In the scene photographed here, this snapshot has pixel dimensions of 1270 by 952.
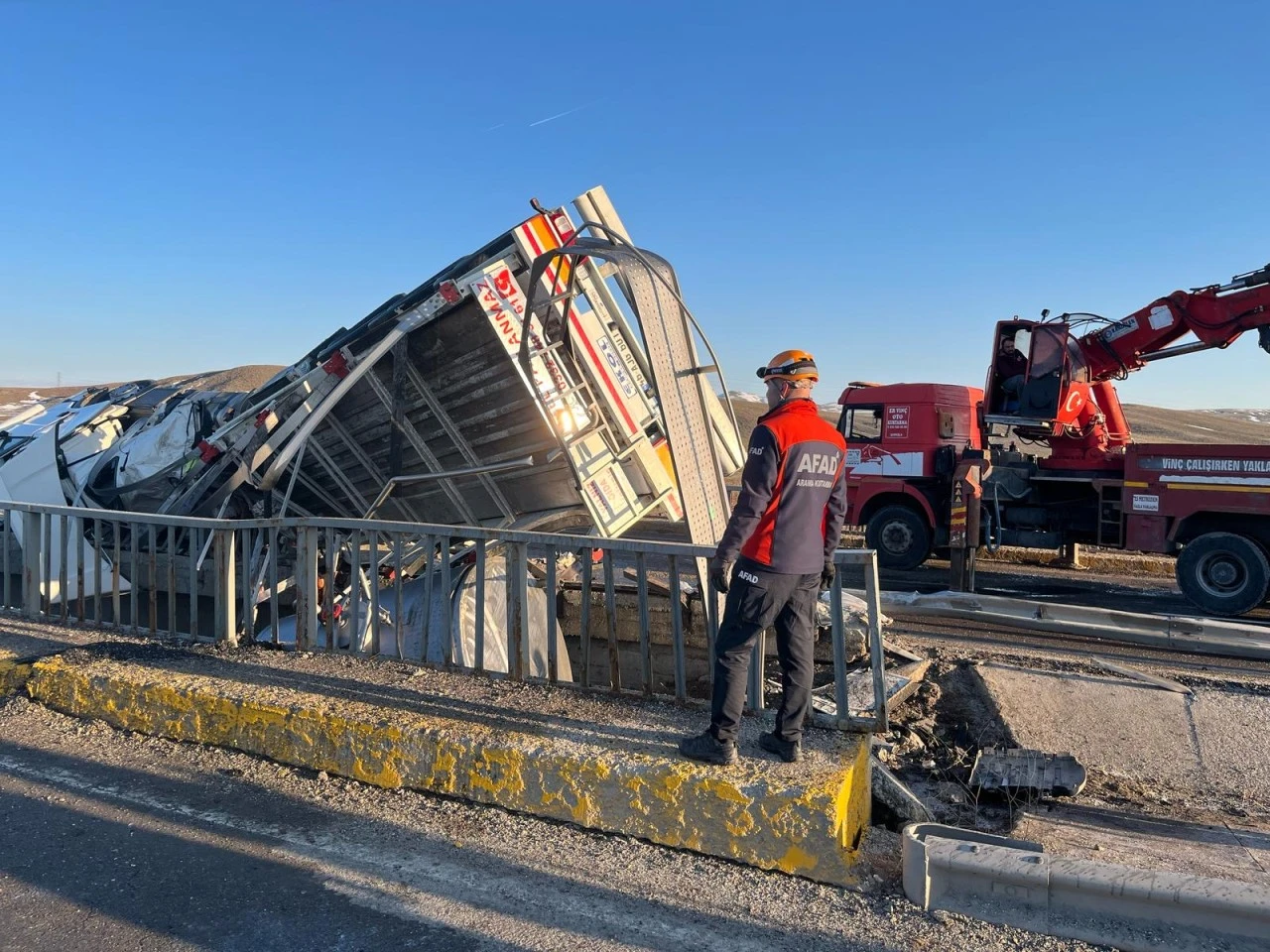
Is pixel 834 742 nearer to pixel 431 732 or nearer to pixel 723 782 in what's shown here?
pixel 723 782

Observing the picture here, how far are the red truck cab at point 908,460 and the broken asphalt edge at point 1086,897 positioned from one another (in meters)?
9.27

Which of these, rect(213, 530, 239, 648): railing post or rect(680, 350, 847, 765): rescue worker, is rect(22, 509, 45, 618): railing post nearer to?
rect(213, 530, 239, 648): railing post

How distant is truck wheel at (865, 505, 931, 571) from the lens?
12.0m

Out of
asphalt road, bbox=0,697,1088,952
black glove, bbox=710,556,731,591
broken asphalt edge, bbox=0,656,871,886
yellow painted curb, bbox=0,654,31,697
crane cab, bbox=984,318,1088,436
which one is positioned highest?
crane cab, bbox=984,318,1088,436

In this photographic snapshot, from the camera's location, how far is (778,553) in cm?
355

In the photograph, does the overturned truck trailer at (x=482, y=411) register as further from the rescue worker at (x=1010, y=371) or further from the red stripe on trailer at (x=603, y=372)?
the rescue worker at (x=1010, y=371)

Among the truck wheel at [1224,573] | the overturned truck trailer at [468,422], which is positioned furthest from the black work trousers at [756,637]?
the truck wheel at [1224,573]

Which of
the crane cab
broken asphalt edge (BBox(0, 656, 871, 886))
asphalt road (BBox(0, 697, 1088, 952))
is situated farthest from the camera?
the crane cab

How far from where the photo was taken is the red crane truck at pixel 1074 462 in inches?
381

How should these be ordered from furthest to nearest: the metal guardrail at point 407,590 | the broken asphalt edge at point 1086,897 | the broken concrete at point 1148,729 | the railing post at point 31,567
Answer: the railing post at point 31,567
the broken concrete at point 1148,729
the metal guardrail at point 407,590
the broken asphalt edge at point 1086,897

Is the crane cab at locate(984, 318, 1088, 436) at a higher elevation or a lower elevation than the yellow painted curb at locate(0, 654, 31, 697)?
higher

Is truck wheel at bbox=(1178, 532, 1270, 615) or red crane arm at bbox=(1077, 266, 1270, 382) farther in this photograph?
red crane arm at bbox=(1077, 266, 1270, 382)

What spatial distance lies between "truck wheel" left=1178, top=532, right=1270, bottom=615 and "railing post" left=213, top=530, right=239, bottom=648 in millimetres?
9720

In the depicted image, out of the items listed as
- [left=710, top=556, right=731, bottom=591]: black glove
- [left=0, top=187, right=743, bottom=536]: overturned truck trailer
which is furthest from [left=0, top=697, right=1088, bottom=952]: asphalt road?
[left=0, top=187, right=743, bottom=536]: overturned truck trailer
